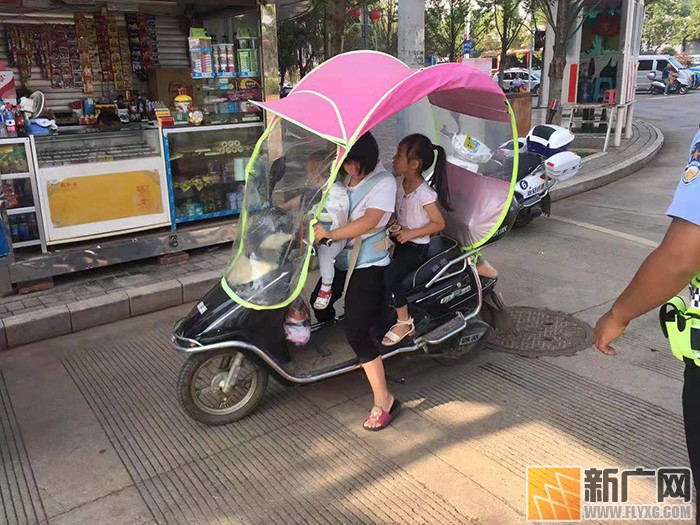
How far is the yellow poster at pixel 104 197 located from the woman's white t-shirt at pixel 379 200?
322 cm

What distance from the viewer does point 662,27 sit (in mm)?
48688

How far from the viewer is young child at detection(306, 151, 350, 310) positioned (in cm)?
320

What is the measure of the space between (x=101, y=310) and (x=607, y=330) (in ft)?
13.5

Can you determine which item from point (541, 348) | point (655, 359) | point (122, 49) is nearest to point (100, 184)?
point (122, 49)

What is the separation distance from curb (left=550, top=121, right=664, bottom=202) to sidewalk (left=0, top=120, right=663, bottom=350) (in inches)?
187

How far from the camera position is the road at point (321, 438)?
2818mm

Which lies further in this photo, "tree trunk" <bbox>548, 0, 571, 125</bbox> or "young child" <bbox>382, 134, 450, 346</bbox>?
"tree trunk" <bbox>548, 0, 571, 125</bbox>

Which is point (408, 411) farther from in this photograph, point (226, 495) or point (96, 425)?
point (96, 425)

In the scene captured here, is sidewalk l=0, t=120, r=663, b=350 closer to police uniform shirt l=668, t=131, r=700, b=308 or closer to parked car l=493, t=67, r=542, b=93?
police uniform shirt l=668, t=131, r=700, b=308

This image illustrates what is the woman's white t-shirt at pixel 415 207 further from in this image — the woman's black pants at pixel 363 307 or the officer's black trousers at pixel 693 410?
the officer's black trousers at pixel 693 410

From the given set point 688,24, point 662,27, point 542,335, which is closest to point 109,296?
point 542,335

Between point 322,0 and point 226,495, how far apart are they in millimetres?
5636

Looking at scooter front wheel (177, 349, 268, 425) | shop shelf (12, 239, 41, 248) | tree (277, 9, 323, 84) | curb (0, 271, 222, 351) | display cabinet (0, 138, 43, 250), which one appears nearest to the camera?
scooter front wheel (177, 349, 268, 425)

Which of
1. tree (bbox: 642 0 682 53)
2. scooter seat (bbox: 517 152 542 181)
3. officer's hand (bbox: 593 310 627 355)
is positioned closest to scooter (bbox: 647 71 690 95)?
tree (bbox: 642 0 682 53)
